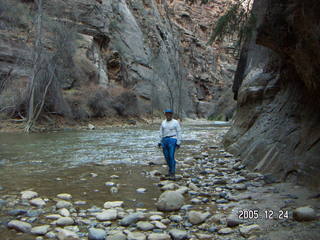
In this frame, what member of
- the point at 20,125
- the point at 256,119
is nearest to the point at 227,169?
the point at 256,119

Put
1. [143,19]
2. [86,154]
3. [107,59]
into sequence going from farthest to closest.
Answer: [143,19] → [107,59] → [86,154]

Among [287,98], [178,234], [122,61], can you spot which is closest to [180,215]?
[178,234]

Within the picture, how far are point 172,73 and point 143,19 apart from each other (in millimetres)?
10467

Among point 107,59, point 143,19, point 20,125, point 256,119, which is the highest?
point 143,19

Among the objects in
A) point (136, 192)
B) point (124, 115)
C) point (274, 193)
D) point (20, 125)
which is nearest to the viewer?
point (274, 193)

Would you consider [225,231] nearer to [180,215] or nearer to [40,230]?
[180,215]

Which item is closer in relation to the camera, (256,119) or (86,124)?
(256,119)

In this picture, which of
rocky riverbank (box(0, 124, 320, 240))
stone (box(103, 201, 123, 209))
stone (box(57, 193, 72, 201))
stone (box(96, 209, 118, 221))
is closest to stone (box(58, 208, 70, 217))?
rocky riverbank (box(0, 124, 320, 240))

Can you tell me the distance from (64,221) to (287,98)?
15.9 ft

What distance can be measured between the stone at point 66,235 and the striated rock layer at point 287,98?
3143 mm

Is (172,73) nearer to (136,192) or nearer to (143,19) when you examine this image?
(143,19)

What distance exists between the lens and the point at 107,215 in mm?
3684

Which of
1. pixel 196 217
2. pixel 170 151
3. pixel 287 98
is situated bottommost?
pixel 196 217

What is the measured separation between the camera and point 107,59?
115 ft
